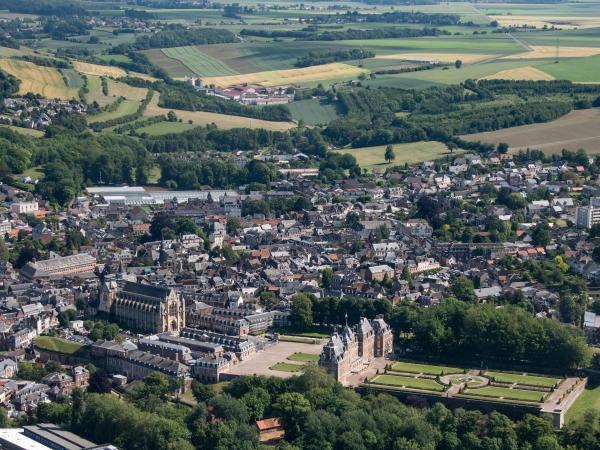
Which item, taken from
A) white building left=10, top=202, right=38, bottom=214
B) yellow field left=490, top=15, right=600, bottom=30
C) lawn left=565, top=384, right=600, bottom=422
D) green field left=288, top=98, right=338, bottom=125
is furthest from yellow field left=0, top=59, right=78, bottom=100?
yellow field left=490, top=15, right=600, bottom=30

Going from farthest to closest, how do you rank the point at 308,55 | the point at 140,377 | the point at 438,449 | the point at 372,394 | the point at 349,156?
the point at 308,55 → the point at 349,156 → the point at 140,377 → the point at 372,394 → the point at 438,449

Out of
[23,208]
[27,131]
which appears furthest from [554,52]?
[23,208]

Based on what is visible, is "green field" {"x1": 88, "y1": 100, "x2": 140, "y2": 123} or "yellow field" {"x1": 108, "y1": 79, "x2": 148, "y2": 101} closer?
"green field" {"x1": 88, "y1": 100, "x2": 140, "y2": 123}

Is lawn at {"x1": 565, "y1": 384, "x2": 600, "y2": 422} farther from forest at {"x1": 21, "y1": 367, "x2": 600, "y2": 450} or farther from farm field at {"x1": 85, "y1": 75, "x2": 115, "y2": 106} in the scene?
farm field at {"x1": 85, "y1": 75, "x2": 115, "y2": 106}

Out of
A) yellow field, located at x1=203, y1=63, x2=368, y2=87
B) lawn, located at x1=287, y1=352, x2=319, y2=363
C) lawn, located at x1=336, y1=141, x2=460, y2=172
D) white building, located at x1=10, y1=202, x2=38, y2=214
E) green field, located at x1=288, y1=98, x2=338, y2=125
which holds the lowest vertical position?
green field, located at x1=288, y1=98, x2=338, y2=125

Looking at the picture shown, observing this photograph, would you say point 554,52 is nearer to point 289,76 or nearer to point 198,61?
point 289,76

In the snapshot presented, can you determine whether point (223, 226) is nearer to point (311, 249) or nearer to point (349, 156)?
point (311, 249)

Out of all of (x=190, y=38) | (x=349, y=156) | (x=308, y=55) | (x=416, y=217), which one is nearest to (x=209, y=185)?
(x=349, y=156)
